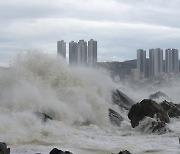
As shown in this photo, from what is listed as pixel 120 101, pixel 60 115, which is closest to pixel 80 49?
pixel 120 101

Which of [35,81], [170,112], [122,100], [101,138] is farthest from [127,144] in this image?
[122,100]

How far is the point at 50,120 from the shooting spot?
1554 centimetres

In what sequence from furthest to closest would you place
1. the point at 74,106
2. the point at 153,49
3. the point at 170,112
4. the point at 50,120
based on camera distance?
the point at 153,49 → the point at 170,112 → the point at 74,106 → the point at 50,120

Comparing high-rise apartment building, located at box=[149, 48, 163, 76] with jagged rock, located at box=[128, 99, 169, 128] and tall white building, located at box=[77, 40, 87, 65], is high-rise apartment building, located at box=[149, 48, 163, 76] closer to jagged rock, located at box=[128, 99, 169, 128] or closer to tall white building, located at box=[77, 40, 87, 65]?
tall white building, located at box=[77, 40, 87, 65]

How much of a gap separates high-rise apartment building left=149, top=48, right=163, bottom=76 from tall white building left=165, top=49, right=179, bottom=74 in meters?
2.57

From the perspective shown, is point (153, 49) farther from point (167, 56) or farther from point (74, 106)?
point (74, 106)

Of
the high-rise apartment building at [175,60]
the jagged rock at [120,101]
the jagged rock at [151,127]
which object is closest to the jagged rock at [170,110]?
the jagged rock at [120,101]

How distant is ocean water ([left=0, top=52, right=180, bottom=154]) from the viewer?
1239 centimetres

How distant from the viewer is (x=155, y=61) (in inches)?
4904

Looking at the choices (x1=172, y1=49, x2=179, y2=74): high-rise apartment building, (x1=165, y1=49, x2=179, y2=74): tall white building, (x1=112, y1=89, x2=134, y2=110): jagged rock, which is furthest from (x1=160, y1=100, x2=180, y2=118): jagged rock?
(x1=172, y1=49, x2=179, y2=74): high-rise apartment building

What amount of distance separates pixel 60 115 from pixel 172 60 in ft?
368

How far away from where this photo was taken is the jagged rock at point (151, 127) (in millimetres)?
16078

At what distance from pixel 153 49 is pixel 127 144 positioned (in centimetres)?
11212

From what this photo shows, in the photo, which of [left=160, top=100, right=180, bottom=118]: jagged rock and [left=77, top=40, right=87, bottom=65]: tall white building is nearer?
[left=160, top=100, right=180, bottom=118]: jagged rock
